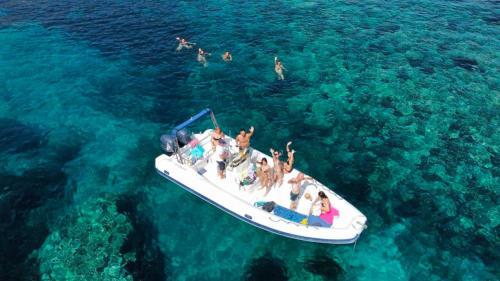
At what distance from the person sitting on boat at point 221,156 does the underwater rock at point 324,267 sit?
6.29 m

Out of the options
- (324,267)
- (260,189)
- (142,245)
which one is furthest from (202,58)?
(324,267)

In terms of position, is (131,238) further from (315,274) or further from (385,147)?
(385,147)

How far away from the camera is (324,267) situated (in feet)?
52.7

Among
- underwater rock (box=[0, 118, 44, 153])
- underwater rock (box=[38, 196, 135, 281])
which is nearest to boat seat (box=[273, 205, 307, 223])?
underwater rock (box=[38, 196, 135, 281])

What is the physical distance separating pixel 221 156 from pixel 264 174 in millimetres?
2821

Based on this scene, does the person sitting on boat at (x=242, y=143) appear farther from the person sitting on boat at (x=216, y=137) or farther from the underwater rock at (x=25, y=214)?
the underwater rock at (x=25, y=214)

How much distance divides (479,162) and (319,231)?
12.6 meters

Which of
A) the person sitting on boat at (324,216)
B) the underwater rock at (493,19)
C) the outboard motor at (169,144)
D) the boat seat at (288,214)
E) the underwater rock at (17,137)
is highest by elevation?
the underwater rock at (493,19)

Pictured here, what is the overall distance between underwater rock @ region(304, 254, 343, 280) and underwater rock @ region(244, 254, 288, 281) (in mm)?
1178

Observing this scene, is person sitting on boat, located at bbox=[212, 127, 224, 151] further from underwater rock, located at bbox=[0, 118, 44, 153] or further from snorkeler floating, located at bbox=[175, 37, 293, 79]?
underwater rock, located at bbox=[0, 118, 44, 153]

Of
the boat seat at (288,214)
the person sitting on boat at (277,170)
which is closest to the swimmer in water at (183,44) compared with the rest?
the person sitting on boat at (277,170)

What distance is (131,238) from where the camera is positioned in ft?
57.7

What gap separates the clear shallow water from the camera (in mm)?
16844

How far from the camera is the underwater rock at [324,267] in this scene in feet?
51.8
